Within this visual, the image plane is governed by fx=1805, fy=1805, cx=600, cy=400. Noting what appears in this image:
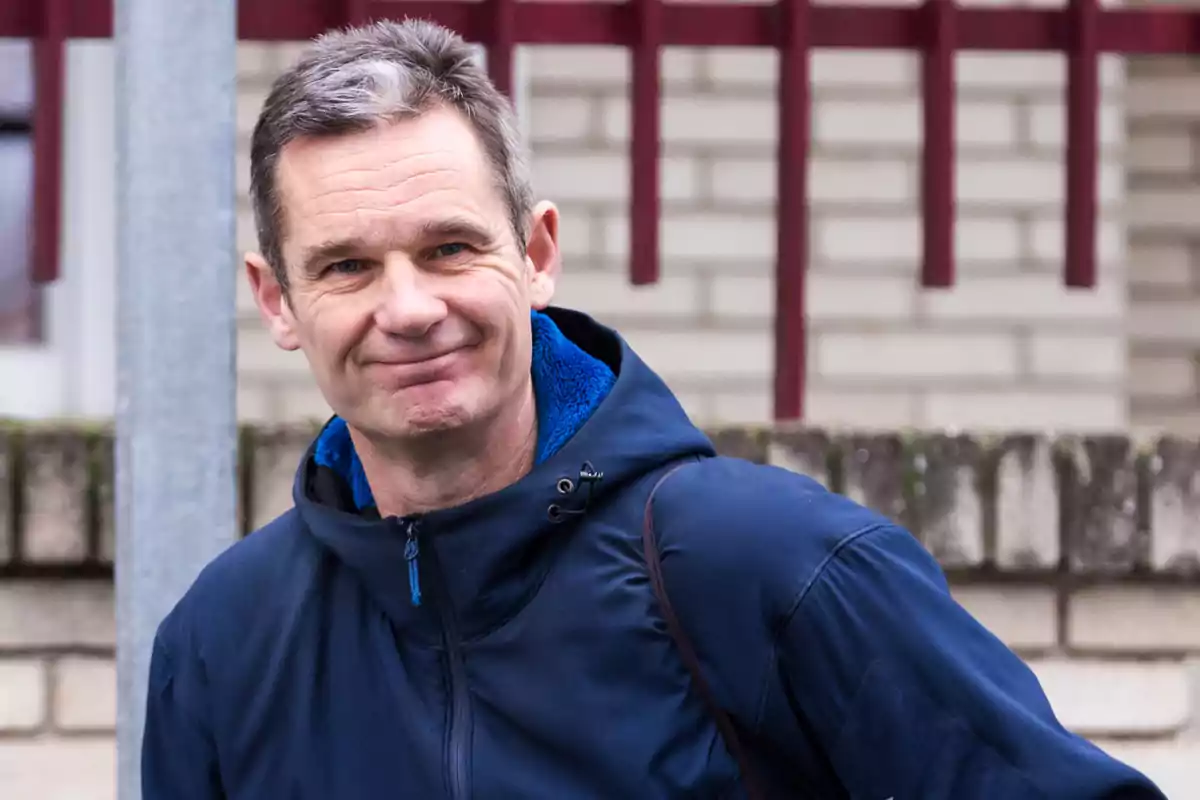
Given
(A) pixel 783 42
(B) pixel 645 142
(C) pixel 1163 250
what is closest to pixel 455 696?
(B) pixel 645 142

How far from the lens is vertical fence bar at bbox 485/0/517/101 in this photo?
2336 millimetres

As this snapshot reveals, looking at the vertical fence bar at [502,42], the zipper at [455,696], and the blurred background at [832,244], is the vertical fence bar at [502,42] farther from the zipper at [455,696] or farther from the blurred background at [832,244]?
the blurred background at [832,244]

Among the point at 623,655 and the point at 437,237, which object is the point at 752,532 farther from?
the point at 437,237

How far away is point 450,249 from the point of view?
164cm

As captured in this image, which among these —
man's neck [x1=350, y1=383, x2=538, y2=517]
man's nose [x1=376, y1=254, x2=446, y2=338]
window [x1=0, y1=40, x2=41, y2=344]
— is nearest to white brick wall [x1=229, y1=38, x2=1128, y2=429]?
window [x1=0, y1=40, x2=41, y2=344]

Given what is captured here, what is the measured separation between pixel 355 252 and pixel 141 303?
0.25 metres

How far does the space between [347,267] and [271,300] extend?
0.70ft

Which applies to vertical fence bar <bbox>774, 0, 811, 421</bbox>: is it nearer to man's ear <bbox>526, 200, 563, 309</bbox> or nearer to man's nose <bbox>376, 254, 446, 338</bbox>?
man's ear <bbox>526, 200, 563, 309</bbox>

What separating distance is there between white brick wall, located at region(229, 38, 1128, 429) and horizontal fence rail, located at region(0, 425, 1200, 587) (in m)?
1.76

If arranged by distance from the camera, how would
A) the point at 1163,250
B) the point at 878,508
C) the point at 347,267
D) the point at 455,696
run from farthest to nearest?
the point at 1163,250 → the point at 878,508 → the point at 347,267 → the point at 455,696

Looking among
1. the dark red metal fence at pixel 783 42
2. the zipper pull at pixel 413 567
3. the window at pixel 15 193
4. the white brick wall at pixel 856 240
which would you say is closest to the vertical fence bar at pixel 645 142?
the dark red metal fence at pixel 783 42

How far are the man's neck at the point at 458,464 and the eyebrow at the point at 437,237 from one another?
0.56ft

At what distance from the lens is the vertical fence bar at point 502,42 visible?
2336 millimetres

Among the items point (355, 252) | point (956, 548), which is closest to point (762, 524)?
point (355, 252)
